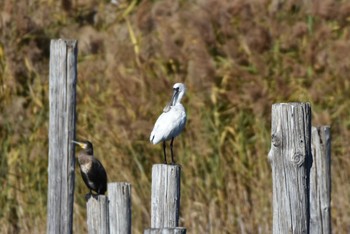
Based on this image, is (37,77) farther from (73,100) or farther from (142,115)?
(73,100)

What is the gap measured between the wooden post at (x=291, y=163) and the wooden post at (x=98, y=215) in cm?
111

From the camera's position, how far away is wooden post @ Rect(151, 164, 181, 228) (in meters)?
5.47

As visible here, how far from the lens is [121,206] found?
18.6 feet

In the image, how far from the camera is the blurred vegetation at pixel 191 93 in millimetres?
8367

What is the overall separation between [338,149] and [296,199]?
3.93 meters

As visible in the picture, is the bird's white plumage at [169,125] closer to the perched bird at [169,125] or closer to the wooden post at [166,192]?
the perched bird at [169,125]

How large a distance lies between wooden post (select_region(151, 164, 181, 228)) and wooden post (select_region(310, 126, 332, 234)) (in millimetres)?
895

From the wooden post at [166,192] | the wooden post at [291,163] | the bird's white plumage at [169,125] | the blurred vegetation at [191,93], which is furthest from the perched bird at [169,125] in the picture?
the blurred vegetation at [191,93]

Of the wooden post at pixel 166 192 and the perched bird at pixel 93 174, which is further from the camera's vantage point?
the perched bird at pixel 93 174

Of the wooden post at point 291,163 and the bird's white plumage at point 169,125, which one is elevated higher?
the bird's white plumage at point 169,125

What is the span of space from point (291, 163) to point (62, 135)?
1162 mm

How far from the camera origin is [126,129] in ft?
28.6

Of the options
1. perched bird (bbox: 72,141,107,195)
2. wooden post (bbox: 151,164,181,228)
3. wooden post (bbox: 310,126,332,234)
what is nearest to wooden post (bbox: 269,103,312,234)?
wooden post (bbox: 151,164,181,228)

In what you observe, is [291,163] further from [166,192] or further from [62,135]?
[62,135]
